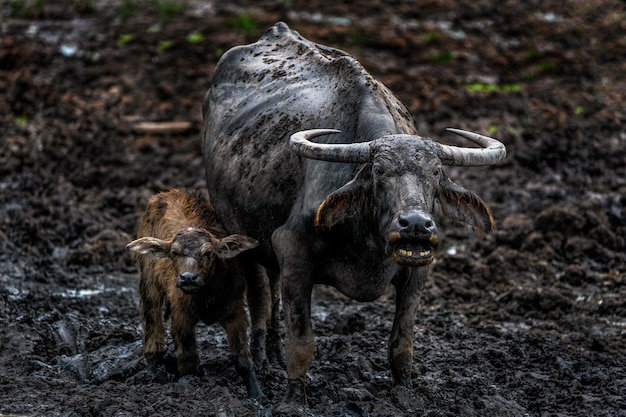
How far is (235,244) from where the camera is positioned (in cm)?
799

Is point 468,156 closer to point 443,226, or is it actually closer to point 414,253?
point 414,253

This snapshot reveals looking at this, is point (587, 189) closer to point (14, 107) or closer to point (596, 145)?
point (596, 145)

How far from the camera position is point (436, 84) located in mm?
17375

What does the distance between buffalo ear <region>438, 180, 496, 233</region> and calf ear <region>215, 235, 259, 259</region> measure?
1.59 metres

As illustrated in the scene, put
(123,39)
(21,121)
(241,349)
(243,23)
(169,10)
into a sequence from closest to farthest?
(241,349), (21,121), (123,39), (243,23), (169,10)

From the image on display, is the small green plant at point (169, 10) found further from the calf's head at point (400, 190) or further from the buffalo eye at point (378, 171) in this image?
the buffalo eye at point (378, 171)

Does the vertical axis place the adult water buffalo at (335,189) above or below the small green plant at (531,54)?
above

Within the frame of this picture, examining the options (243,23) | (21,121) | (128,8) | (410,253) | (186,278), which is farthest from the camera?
(128,8)

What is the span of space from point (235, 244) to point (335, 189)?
3.55 ft

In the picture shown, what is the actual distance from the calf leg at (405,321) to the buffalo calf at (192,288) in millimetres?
1112

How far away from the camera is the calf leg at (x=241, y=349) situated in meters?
8.06

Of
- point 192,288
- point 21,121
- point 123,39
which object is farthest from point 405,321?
point 123,39

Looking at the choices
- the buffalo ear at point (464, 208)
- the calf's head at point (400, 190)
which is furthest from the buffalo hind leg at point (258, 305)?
the buffalo ear at point (464, 208)

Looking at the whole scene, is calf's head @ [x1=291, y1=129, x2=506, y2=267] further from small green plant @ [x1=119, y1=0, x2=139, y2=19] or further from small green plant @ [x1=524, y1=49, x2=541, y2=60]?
small green plant @ [x1=119, y1=0, x2=139, y2=19]
